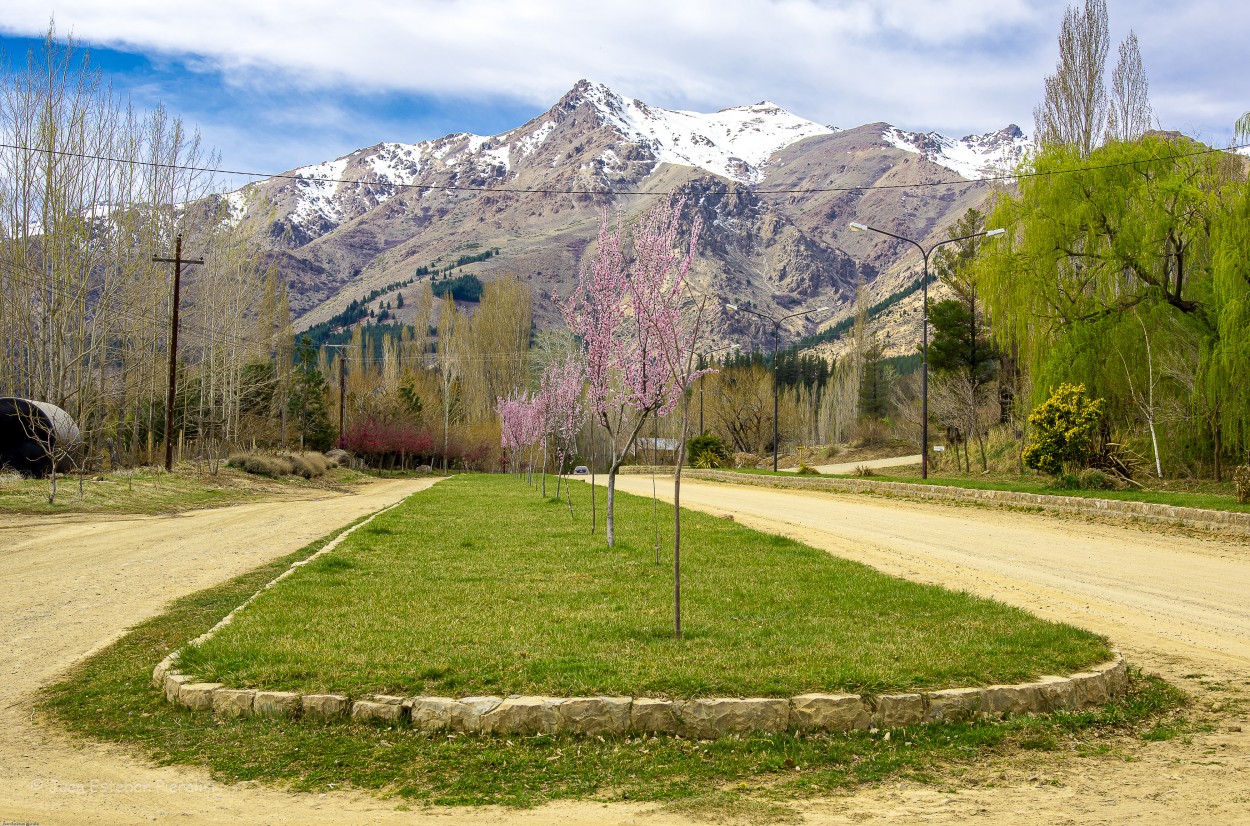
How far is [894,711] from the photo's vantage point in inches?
245

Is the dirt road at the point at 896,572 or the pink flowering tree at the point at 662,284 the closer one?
the dirt road at the point at 896,572

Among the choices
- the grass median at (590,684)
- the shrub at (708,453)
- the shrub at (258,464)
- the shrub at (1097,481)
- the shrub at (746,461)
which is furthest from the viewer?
the shrub at (708,453)

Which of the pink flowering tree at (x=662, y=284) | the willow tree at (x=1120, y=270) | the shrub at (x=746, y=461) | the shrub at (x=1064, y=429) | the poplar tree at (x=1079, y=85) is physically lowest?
the shrub at (x=746, y=461)

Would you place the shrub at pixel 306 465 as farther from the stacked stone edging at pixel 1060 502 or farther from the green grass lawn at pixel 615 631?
the green grass lawn at pixel 615 631

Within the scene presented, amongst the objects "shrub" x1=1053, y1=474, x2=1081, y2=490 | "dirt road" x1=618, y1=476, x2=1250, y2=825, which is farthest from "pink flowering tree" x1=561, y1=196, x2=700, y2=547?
"shrub" x1=1053, y1=474, x2=1081, y2=490

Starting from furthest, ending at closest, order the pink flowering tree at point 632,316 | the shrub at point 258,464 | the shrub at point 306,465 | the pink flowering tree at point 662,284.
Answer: the shrub at point 306,465, the shrub at point 258,464, the pink flowering tree at point 632,316, the pink flowering tree at point 662,284

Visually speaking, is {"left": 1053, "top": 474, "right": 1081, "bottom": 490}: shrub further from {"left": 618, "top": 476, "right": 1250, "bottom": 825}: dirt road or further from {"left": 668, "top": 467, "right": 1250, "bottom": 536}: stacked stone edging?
{"left": 618, "top": 476, "right": 1250, "bottom": 825}: dirt road

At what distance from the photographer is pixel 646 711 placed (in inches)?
240

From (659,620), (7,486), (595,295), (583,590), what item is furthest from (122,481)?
(659,620)

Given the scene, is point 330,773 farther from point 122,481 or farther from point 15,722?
point 122,481

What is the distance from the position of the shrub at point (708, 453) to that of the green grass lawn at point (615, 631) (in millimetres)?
45211

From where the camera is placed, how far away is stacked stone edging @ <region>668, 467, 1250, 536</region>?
17.6 metres

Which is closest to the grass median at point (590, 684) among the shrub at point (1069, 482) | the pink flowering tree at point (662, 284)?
the pink flowering tree at point (662, 284)

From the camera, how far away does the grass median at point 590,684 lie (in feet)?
17.9
